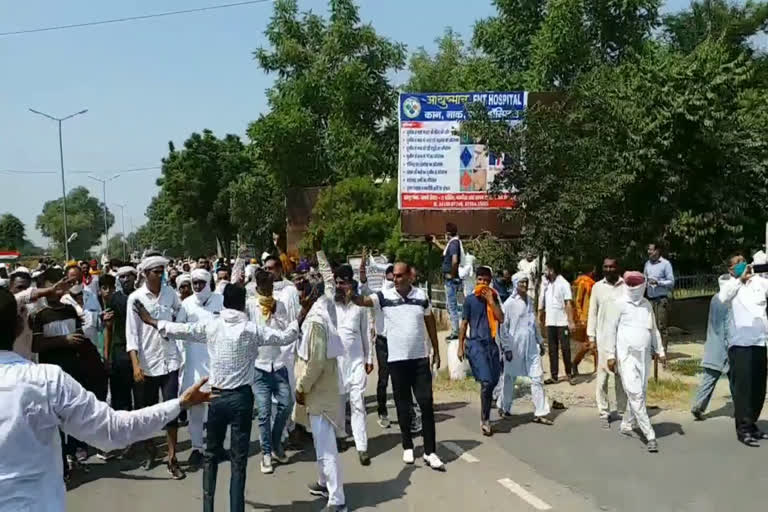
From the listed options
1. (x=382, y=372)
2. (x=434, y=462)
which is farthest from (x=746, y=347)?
(x=382, y=372)

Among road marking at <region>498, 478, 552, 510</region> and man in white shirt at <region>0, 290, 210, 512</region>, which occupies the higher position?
man in white shirt at <region>0, 290, 210, 512</region>

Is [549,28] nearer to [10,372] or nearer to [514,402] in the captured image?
[514,402]

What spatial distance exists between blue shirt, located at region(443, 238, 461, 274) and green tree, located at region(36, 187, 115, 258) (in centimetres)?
7760

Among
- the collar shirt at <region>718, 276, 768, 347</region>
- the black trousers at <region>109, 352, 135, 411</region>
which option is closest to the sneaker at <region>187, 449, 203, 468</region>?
the black trousers at <region>109, 352, 135, 411</region>

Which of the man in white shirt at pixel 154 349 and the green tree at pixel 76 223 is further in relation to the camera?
the green tree at pixel 76 223

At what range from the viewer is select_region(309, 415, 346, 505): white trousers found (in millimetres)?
5918

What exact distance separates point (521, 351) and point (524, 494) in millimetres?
2845

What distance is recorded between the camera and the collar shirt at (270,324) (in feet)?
Result: 23.5

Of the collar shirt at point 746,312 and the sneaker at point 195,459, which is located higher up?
the collar shirt at point 746,312

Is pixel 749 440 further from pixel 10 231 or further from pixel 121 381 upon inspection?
pixel 10 231

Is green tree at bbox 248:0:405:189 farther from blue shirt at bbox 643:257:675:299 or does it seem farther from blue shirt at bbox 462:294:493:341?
blue shirt at bbox 462:294:493:341

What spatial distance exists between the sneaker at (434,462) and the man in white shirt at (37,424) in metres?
4.36

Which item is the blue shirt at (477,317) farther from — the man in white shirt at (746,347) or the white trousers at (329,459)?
the white trousers at (329,459)

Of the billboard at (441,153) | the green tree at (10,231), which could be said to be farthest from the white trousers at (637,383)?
the green tree at (10,231)
